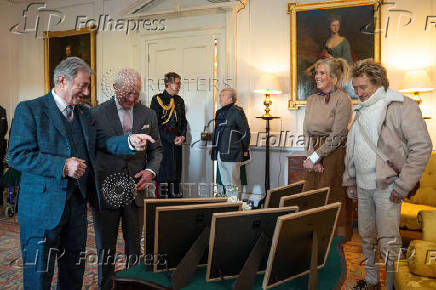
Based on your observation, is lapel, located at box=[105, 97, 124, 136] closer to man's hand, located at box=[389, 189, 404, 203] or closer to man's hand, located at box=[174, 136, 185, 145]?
man's hand, located at box=[389, 189, 404, 203]

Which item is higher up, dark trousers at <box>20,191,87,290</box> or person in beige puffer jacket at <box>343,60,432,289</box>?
person in beige puffer jacket at <box>343,60,432,289</box>

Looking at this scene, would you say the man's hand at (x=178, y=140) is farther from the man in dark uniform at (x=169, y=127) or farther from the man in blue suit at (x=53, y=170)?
Answer: the man in blue suit at (x=53, y=170)

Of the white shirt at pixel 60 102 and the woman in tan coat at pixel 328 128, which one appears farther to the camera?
the woman in tan coat at pixel 328 128

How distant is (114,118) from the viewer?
2.45m

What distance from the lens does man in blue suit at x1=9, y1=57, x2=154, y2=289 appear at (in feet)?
6.20

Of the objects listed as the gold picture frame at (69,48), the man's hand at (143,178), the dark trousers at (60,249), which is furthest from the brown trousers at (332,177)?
the gold picture frame at (69,48)

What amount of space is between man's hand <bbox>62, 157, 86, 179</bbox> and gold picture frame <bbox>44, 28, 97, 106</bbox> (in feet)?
19.0

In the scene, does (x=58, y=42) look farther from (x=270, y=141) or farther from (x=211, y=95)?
(x=270, y=141)

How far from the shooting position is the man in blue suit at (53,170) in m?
1.89

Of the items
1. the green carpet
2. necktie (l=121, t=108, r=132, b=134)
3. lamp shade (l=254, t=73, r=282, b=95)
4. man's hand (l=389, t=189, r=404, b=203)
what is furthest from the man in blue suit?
lamp shade (l=254, t=73, r=282, b=95)

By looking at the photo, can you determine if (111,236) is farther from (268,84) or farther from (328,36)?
(328,36)

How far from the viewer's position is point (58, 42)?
25.4ft

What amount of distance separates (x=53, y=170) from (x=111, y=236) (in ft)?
2.42

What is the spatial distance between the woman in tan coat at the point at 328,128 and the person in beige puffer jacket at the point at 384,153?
0.64 meters
